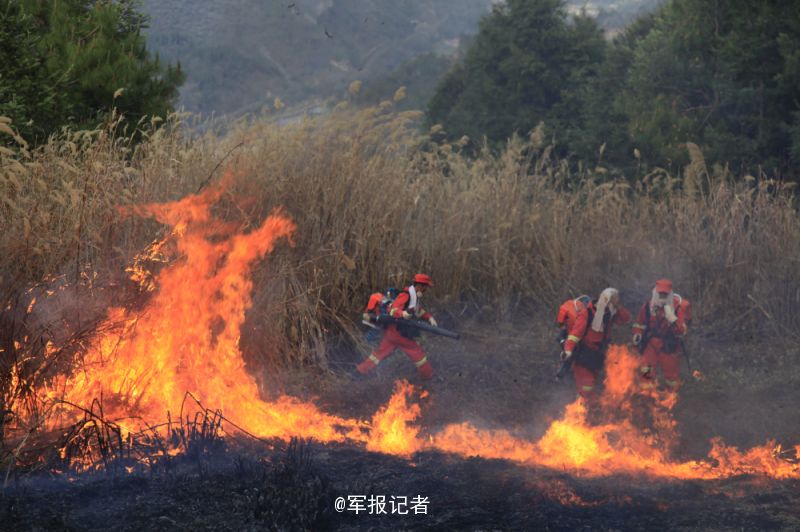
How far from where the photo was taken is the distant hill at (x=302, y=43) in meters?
51.6

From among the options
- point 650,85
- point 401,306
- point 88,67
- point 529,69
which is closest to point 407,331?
point 401,306

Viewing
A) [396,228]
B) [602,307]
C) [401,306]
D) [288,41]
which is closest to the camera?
[602,307]

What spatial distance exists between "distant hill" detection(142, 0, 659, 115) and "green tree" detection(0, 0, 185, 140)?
3301cm

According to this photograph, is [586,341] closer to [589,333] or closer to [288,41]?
[589,333]

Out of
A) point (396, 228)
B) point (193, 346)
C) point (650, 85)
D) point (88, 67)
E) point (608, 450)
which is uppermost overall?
point (650, 85)

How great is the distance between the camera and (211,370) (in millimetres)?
6723

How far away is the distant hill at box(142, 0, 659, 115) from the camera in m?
51.6

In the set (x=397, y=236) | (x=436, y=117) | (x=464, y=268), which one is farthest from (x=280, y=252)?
(x=436, y=117)

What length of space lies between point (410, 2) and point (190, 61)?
2323cm

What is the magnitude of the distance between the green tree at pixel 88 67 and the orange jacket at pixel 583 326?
6371mm

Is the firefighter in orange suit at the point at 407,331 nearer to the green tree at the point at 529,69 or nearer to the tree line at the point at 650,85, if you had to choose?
the tree line at the point at 650,85

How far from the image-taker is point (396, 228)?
28.4 ft

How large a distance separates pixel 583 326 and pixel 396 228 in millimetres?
2385

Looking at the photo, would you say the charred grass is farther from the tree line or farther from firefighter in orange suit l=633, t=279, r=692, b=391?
the tree line
